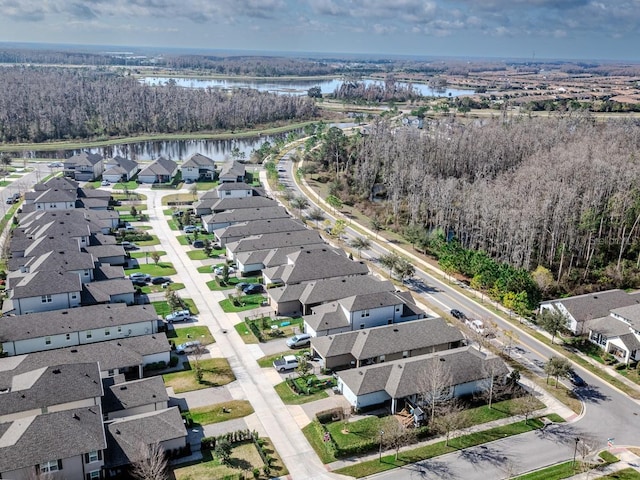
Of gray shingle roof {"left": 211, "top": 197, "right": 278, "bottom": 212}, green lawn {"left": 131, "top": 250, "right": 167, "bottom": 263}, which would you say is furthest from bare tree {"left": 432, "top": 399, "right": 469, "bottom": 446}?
gray shingle roof {"left": 211, "top": 197, "right": 278, "bottom": 212}

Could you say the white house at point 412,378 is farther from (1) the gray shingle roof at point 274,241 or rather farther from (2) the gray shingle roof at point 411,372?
(1) the gray shingle roof at point 274,241

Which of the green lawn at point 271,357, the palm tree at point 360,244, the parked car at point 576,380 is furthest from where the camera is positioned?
the palm tree at point 360,244

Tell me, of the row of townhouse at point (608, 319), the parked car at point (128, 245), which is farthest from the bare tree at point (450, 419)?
the parked car at point (128, 245)

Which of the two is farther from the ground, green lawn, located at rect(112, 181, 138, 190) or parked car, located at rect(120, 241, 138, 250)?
green lawn, located at rect(112, 181, 138, 190)

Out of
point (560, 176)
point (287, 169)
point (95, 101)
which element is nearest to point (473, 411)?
point (560, 176)

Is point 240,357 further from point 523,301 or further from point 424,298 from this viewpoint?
point 523,301

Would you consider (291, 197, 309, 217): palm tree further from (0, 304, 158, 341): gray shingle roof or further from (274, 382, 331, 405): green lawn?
(274, 382, 331, 405): green lawn

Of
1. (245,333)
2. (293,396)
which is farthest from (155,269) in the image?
(293,396)
